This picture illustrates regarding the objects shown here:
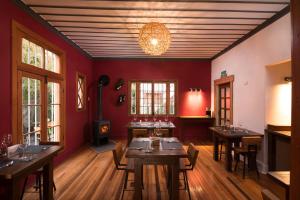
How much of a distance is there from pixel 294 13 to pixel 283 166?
3772 mm

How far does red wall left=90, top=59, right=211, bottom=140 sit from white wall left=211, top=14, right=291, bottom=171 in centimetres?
196

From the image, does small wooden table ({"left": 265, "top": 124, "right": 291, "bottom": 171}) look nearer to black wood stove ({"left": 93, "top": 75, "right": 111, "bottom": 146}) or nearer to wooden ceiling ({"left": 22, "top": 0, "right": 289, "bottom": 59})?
wooden ceiling ({"left": 22, "top": 0, "right": 289, "bottom": 59})

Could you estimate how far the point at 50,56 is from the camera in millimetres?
4645

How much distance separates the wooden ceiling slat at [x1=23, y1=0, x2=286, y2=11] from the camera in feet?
11.1

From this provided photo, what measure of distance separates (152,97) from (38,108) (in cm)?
453

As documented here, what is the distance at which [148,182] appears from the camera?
3.86 metres

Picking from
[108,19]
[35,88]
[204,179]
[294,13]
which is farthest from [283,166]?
[35,88]

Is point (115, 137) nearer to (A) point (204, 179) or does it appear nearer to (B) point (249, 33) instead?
(A) point (204, 179)

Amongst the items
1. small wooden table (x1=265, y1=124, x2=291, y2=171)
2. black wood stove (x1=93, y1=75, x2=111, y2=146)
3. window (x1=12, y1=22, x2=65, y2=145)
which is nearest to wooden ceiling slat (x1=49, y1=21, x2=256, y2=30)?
window (x1=12, y1=22, x2=65, y2=145)

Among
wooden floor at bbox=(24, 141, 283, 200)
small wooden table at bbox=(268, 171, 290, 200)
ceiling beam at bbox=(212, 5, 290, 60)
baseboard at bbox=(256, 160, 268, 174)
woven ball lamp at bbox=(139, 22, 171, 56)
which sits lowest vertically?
wooden floor at bbox=(24, 141, 283, 200)

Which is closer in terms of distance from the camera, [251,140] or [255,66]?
[251,140]

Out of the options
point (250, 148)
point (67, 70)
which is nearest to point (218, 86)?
point (250, 148)

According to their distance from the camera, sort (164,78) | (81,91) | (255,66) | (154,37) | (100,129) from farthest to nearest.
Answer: (164,78)
(81,91)
(100,129)
(255,66)
(154,37)

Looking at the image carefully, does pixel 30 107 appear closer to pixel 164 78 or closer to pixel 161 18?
pixel 161 18
